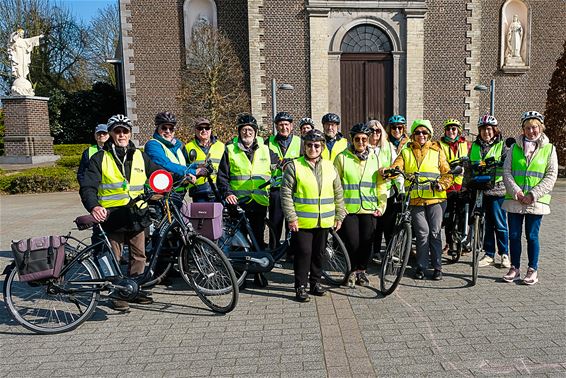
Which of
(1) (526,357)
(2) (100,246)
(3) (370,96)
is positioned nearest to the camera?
(1) (526,357)

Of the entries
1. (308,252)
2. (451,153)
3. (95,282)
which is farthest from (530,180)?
(95,282)

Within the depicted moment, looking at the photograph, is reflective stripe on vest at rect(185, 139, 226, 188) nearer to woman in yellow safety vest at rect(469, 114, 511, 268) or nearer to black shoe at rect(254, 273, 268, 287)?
black shoe at rect(254, 273, 268, 287)

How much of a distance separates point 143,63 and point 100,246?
16.2 meters

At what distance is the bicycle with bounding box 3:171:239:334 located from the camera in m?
4.02

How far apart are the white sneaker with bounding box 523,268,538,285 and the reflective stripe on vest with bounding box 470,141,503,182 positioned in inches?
45.7

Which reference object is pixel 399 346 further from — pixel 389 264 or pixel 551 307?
pixel 551 307

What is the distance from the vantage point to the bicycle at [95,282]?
13.2 ft

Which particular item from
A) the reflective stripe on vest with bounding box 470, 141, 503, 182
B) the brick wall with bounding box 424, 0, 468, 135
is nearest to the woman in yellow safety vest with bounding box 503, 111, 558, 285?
the reflective stripe on vest with bounding box 470, 141, 503, 182

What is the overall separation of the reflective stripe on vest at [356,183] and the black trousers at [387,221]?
3.00ft

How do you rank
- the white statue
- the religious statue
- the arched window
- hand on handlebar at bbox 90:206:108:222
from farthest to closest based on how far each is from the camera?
1. the religious statue
2. the arched window
3. the white statue
4. hand on handlebar at bbox 90:206:108:222

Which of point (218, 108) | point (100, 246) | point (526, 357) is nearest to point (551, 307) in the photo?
point (526, 357)

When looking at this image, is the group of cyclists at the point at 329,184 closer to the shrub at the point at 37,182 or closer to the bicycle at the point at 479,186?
the bicycle at the point at 479,186

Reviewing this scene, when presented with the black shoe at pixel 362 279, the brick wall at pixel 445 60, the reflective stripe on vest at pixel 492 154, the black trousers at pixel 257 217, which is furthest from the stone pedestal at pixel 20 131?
the reflective stripe on vest at pixel 492 154

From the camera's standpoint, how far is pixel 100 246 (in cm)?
425
